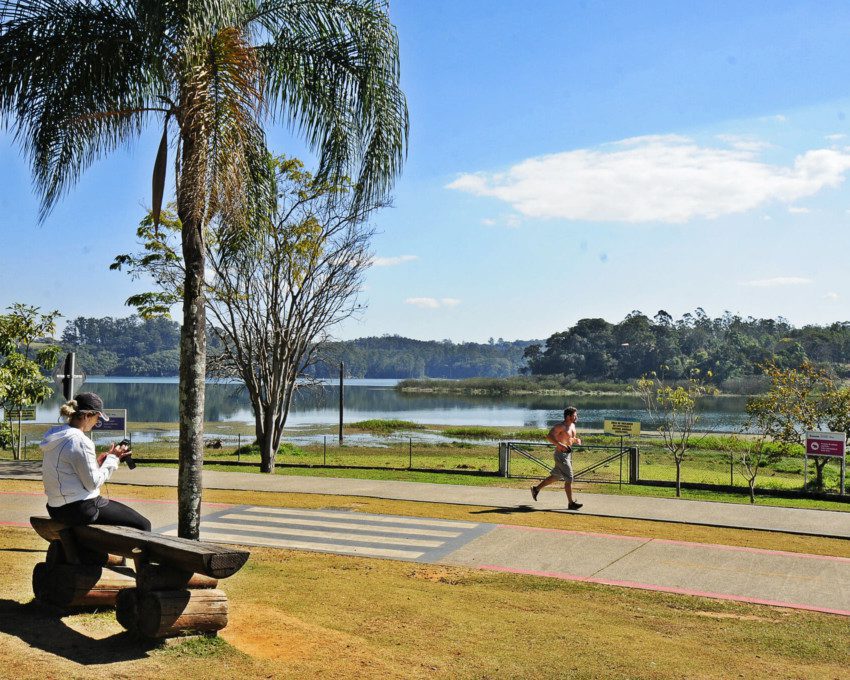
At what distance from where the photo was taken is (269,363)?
2816cm

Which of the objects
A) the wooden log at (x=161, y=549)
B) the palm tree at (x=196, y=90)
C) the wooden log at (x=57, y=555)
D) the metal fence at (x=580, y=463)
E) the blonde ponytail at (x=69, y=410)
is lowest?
the metal fence at (x=580, y=463)

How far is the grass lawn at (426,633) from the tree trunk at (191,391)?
936 mm

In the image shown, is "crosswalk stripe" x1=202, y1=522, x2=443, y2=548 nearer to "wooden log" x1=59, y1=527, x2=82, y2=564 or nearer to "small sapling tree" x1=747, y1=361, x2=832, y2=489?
"wooden log" x1=59, y1=527, x2=82, y2=564

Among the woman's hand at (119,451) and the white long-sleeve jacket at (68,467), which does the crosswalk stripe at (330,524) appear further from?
the white long-sleeve jacket at (68,467)

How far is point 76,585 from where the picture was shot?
6.79 m

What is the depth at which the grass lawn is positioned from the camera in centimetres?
614

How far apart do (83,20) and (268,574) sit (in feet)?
20.9

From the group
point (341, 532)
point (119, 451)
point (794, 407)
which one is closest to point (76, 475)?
point (119, 451)

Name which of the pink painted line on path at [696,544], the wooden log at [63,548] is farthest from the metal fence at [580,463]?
the wooden log at [63,548]

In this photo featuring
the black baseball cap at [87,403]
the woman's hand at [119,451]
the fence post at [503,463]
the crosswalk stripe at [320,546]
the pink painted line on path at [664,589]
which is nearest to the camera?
the black baseball cap at [87,403]

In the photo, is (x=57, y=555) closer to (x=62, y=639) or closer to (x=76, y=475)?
(x=76, y=475)

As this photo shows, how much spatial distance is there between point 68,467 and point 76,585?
90 cm

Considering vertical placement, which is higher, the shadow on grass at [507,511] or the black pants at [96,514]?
the black pants at [96,514]

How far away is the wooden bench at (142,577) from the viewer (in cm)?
616
